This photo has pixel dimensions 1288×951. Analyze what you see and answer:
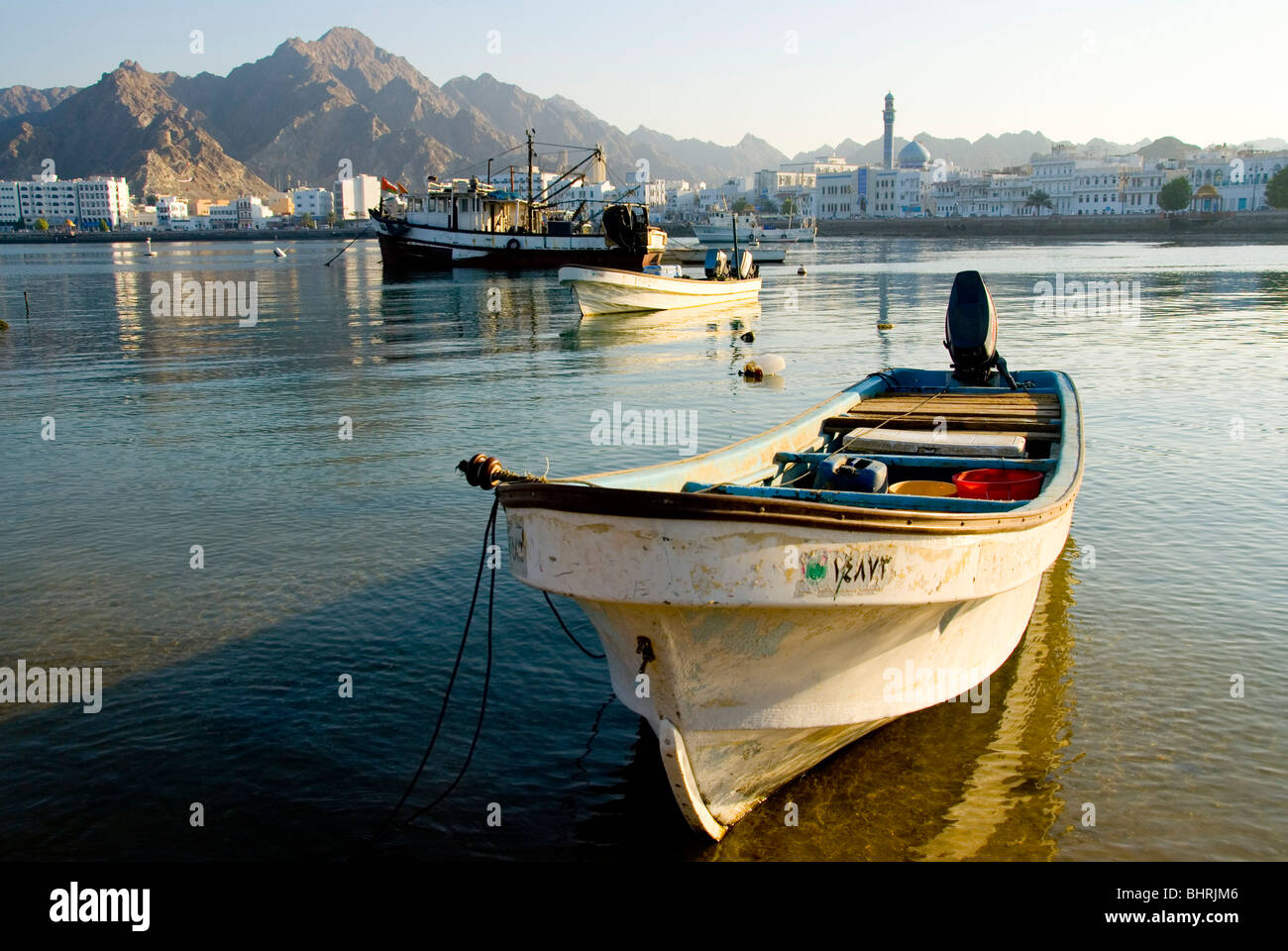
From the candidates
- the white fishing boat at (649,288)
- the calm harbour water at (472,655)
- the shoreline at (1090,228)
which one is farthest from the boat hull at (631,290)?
the shoreline at (1090,228)

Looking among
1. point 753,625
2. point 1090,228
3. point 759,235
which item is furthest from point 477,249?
point 1090,228

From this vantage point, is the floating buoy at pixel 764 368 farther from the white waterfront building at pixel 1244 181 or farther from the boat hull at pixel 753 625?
the white waterfront building at pixel 1244 181

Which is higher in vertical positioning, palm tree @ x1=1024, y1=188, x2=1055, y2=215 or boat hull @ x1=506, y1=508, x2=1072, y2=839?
palm tree @ x1=1024, y1=188, x2=1055, y2=215

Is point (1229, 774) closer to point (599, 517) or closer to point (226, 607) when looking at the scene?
point (599, 517)

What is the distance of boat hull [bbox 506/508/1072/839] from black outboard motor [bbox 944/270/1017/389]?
22.0 ft

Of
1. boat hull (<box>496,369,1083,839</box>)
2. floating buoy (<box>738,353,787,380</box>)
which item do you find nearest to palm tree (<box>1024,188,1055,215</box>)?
floating buoy (<box>738,353,787,380</box>)

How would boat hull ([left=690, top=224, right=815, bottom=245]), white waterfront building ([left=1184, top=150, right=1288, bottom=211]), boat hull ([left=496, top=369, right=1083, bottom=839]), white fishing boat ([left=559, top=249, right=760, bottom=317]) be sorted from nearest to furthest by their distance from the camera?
boat hull ([left=496, top=369, right=1083, bottom=839])
white fishing boat ([left=559, top=249, right=760, bottom=317])
boat hull ([left=690, top=224, right=815, bottom=245])
white waterfront building ([left=1184, top=150, right=1288, bottom=211])

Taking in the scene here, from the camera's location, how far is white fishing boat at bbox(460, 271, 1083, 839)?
5656 mm

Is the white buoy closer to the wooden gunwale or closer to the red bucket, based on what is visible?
the red bucket

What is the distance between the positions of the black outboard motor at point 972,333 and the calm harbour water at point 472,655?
2.11 metres

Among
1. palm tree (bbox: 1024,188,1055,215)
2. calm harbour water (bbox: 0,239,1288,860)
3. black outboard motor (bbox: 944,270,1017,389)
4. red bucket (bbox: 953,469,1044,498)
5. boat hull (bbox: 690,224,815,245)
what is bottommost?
calm harbour water (bbox: 0,239,1288,860)

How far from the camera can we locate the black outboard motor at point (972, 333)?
13016mm

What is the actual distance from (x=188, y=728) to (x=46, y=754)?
92cm
